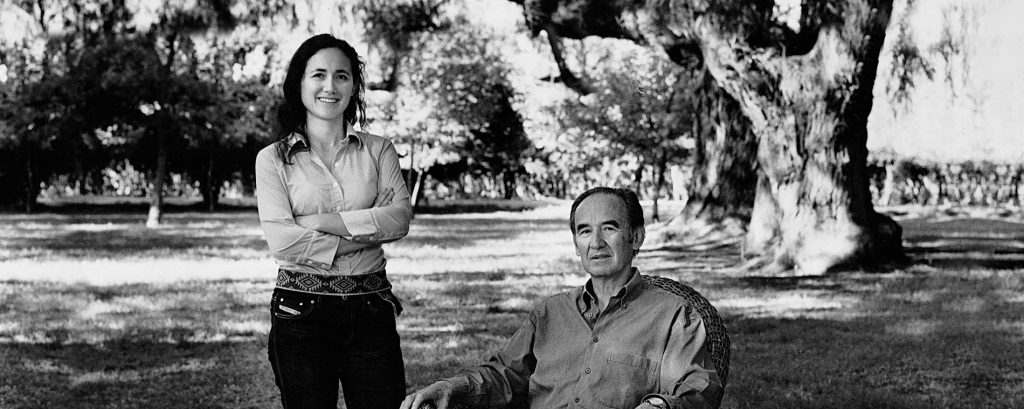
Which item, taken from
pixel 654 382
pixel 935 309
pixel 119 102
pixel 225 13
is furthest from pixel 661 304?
pixel 119 102

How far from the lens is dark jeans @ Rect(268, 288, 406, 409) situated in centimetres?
375

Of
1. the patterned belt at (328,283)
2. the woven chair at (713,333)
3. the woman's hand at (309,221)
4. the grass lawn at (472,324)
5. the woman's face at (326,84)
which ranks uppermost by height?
the woman's face at (326,84)

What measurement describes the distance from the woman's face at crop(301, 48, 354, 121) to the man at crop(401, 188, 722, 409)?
0.90 m

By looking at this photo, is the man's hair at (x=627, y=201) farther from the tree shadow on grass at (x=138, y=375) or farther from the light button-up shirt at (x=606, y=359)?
the tree shadow on grass at (x=138, y=375)

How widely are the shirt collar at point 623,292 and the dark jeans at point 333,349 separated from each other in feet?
2.38

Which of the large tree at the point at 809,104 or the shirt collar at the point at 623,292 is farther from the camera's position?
the large tree at the point at 809,104

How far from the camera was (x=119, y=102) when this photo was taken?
3130 centimetres

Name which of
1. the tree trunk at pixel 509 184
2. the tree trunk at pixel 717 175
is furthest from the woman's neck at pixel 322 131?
the tree trunk at pixel 509 184

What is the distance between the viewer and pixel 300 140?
387 cm

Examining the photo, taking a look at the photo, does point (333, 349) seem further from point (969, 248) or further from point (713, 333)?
point (969, 248)

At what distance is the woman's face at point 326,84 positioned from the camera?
12.7 ft

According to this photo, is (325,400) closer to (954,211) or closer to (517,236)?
(517,236)

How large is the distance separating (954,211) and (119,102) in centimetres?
2855

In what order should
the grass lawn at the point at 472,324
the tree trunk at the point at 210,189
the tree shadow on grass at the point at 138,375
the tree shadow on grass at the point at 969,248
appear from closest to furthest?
the tree shadow on grass at the point at 138,375 → the grass lawn at the point at 472,324 → the tree shadow on grass at the point at 969,248 → the tree trunk at the point at 210,189
